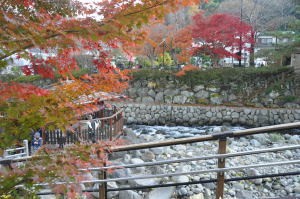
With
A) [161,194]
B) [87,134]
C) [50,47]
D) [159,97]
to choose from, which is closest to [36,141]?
[87,134]

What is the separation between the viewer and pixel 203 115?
49.3ft

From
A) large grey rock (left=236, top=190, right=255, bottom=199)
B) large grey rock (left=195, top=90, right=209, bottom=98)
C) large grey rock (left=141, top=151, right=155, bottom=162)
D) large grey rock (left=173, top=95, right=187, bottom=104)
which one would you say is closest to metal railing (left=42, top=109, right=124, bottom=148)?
large grey rock (left=141, top=151, right=155, bottom=162)

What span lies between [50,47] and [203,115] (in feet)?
46.0

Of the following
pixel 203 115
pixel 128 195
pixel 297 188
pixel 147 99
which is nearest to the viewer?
pixel 128 195

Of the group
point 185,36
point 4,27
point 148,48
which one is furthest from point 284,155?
point 148,48

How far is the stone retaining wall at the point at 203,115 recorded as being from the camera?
14031mm

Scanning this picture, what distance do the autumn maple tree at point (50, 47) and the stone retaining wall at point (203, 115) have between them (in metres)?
13.3

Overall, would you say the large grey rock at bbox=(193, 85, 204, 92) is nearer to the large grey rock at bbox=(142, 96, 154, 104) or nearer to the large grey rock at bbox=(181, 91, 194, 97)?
the large grey rock at bbox=(181, 91, 194, 97)

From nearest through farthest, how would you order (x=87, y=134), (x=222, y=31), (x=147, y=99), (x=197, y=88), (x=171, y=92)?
(x=87, y=134), (x=222, y=31), (x=197, y=88), (x=171, y=92), (x=147, y=99)

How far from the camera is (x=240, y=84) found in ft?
51.8

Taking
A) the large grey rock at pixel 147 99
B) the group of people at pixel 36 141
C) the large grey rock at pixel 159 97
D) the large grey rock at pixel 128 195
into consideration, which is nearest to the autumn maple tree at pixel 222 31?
the large grey rock at pixel 159 97

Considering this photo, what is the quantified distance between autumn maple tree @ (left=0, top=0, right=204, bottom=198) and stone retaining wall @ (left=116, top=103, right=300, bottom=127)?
13.3m

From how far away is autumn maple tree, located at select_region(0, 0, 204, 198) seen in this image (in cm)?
131

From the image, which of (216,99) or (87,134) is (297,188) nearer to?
(87,134)
